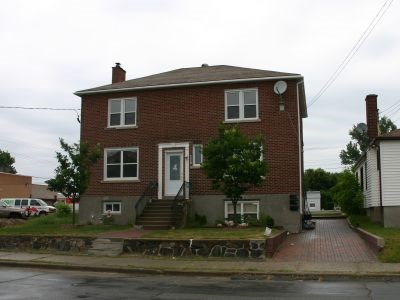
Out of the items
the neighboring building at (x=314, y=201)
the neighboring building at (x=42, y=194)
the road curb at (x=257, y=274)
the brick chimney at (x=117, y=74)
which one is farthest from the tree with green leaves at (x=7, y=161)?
the road curb at (x=257, y=274)

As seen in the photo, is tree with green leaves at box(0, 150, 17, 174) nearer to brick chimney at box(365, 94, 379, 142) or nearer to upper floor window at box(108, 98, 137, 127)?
upper floor window at box(108, 98, 137, 127)

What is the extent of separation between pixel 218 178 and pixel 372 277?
8429mm

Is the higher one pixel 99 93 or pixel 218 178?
pixel 99 93

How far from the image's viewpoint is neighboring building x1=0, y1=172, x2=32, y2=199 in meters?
62.9

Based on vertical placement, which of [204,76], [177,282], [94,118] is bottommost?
[177,282]

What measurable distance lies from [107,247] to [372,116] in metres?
14.0

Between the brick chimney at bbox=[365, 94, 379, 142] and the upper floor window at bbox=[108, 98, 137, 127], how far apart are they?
11381 mm

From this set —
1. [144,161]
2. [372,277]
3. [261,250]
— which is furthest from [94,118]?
[372,277]

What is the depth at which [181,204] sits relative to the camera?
23.5 m

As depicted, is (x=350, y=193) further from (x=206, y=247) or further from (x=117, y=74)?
(x=206, y=247)

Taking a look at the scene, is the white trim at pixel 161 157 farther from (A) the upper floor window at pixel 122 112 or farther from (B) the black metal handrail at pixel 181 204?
(A) the upper floor window at pixel 122 112

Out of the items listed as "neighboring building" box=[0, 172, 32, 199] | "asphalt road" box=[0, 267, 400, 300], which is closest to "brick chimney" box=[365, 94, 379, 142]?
"asphalt road" box=[0, 267, 400, 300]

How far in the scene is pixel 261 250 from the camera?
15.9 m

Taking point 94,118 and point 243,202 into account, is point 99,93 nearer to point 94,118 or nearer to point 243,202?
point 94,118
